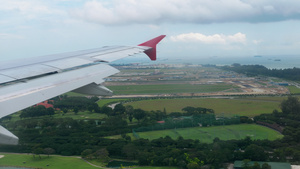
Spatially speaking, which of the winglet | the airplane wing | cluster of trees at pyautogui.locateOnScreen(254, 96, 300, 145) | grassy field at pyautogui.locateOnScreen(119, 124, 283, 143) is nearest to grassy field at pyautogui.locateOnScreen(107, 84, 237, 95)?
cluster of trees at pyautogui.locateOnScreen(254, 96, 300, 145)

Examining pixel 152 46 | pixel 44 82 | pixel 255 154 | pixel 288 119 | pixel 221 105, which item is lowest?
pixel 255 154

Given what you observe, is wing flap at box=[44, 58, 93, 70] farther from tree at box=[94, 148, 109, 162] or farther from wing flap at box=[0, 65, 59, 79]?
tree at box=[94, 148, 109, 162]

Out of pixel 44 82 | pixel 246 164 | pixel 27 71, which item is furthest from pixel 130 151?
pixel 44 82

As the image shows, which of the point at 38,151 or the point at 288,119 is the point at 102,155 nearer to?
the point at 38,151

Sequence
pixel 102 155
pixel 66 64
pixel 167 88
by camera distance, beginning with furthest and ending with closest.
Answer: pixel 167 88 → pixel 102 155 → pixel 66 64

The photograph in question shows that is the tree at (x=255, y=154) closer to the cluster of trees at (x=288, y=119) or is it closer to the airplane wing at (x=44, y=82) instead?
the cluster of trees at (x=288, y=119)

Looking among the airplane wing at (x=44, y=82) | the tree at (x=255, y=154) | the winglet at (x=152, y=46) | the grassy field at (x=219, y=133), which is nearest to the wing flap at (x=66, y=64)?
the airplane wing at (x=44, y=82)
